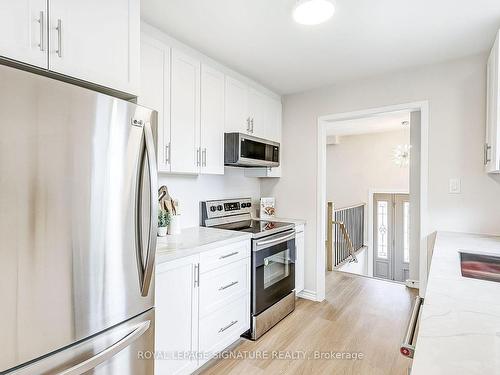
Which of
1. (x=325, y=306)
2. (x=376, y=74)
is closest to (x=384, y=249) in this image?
(x=325, y=306)

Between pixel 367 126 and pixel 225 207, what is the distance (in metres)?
3.67

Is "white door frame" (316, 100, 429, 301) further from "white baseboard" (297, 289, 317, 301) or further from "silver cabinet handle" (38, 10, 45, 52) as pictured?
"silver cabinet handle" (38, 10, 45, 52)

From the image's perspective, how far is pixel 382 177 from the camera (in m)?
5.98

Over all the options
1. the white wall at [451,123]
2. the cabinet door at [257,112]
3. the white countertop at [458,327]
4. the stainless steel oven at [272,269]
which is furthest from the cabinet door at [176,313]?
the white wall at [451,123]

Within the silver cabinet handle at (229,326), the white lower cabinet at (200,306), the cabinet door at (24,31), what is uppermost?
the cabinet door at (24,31)

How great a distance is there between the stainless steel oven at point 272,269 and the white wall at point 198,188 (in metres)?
0.67

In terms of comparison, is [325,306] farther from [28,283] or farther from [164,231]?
[28,283]

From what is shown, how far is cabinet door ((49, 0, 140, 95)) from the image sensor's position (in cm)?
114

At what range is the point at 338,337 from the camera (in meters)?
2.41

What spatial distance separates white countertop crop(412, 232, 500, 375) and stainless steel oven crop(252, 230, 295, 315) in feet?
4.17

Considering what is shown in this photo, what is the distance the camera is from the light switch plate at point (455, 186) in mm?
2396

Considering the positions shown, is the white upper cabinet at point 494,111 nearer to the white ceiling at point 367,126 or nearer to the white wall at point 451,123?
the white wall at point 451,123

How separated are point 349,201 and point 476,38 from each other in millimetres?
4575

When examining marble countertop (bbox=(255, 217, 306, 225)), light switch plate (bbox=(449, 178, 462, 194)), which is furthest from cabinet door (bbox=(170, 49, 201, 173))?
light switch plate (bbox=(449, 178, 462, 194))
